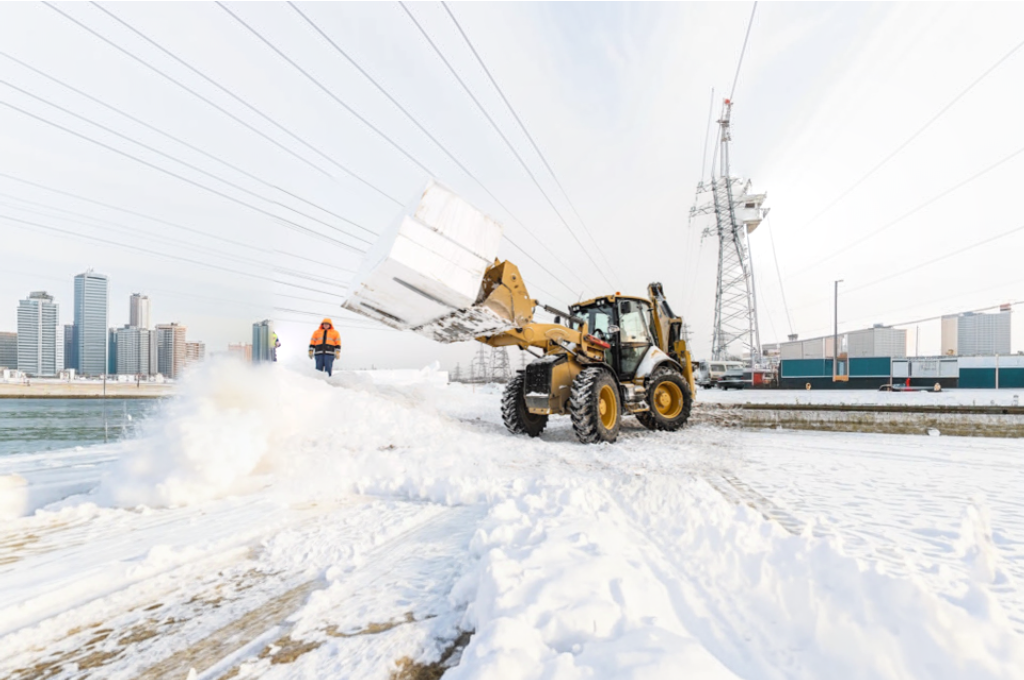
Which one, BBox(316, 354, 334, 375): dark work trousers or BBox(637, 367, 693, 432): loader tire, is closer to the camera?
BBox(637, 367, 693, 432): loader tire

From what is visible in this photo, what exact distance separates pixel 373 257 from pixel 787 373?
41.6 m

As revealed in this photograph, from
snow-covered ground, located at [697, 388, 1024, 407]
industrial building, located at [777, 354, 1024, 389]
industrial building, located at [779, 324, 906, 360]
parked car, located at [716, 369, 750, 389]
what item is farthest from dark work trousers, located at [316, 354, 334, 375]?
industrial building, located at [779, 324, 906, 360]

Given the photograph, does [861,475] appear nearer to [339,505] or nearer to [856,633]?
[856,633]

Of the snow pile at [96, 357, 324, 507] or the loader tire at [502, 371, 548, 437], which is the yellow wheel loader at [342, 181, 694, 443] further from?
the snow pile at [96, 357, 324, 507]

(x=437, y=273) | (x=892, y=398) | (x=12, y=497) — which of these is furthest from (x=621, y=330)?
(x=892, y=398)

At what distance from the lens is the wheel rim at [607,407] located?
313 inches

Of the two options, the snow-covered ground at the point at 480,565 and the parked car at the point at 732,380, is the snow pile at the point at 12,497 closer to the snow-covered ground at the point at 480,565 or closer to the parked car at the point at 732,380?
the snow-covered ground at the point at 480,565

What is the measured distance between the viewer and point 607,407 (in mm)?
8125

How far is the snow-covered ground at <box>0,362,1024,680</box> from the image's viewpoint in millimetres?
1737

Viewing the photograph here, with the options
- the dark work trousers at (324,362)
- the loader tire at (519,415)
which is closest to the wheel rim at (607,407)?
the loader tire at (519,415)

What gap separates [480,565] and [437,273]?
139 inches

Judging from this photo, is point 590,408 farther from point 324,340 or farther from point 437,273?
point 324,340

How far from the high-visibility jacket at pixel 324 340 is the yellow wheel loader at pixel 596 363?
176 inches

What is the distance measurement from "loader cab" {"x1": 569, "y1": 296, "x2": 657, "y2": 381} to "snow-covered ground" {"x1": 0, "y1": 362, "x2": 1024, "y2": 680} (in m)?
3.65
